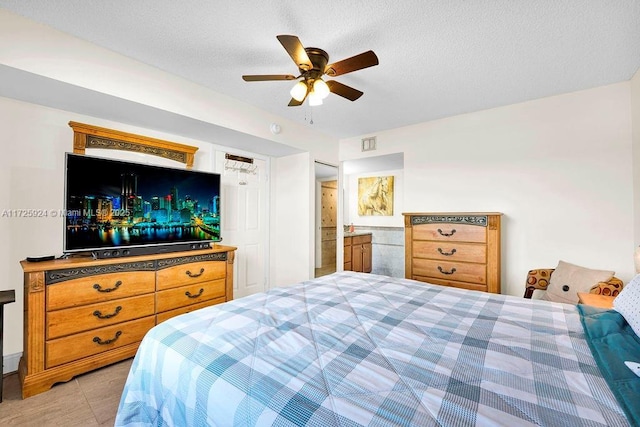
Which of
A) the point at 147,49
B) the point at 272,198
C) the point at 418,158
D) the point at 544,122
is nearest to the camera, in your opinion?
Result: the point at 147,49

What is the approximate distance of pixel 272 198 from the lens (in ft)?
14.1

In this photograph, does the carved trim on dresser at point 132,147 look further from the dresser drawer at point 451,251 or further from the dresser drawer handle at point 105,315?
the dresser drawer at point 451,251

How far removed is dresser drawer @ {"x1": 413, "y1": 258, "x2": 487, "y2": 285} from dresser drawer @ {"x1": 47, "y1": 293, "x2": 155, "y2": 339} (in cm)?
278

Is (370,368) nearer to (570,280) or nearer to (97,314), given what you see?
(97,314)

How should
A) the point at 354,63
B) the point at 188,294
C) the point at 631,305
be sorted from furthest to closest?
the point at 188,294, the point at 354,63, the point at 631,305

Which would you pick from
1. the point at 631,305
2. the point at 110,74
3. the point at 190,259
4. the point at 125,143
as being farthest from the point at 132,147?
the point at 631,305

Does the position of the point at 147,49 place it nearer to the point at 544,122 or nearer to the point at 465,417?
the point at 465,417

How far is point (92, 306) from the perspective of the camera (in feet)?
7.09

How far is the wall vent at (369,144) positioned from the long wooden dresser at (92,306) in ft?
9.04

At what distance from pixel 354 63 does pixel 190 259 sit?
227cm

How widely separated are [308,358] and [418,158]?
3346mm

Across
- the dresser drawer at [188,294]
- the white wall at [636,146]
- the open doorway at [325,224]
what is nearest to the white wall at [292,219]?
the dresser drawer at [188,294]

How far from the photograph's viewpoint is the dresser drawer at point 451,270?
9.67 ft

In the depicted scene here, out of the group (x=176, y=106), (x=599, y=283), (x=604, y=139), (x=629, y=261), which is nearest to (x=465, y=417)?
(x=599, y=283)
